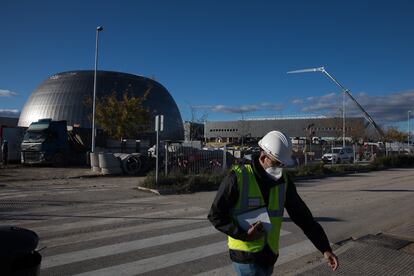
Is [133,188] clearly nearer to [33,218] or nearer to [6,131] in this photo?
[33,218]

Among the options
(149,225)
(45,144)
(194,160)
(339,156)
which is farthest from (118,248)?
(339,156)

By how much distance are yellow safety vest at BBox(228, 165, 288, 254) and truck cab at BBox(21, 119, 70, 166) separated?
30215mm

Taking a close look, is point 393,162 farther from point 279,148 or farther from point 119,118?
point 279,148

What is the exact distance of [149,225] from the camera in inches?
405

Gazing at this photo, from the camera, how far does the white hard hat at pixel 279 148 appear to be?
337 centimetres

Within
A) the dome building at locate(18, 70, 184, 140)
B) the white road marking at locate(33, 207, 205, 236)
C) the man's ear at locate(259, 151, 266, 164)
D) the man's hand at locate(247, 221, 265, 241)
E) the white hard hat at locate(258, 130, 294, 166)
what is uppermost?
the dome building at locate(18, 70, 184, 140)

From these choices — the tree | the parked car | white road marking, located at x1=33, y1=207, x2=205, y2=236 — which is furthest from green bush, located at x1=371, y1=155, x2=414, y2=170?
white road marking, located at x1=33, y1=207, x2=205, y2=236

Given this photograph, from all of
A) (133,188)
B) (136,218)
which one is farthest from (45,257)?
(133,188)

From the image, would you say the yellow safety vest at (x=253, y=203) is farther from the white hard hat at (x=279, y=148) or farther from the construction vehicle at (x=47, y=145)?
the construction vehicle at (x=47, y=145)

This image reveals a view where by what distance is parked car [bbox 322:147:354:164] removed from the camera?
45.5 meters

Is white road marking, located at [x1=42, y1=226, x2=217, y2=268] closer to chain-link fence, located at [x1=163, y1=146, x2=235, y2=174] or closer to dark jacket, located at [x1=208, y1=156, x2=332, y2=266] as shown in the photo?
dark jacket, located at [x1=208, y1=156, x2=332, y2=266]

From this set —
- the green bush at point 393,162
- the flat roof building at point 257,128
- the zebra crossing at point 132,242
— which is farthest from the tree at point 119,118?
the flat roof building at point 257,128

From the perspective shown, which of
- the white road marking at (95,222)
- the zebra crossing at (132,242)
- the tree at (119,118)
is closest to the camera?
the zebra crossing at (132,242)

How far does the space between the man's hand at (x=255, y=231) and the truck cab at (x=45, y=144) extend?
30.3 m
